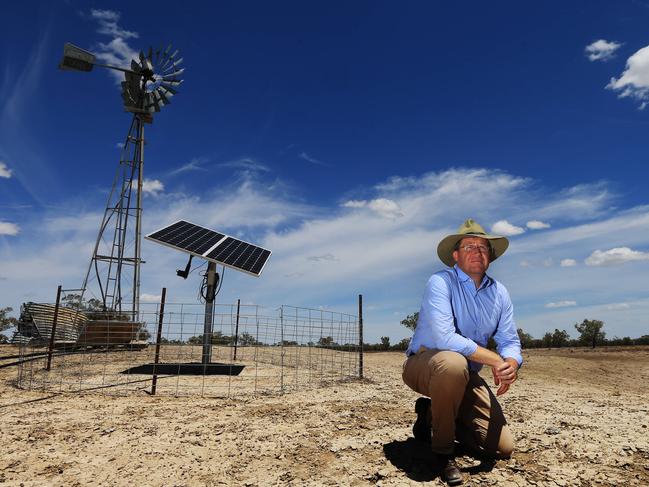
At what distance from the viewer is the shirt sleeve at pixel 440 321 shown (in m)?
3.61

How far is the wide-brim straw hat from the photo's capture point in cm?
411

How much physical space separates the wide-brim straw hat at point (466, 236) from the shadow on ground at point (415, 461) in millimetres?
2003

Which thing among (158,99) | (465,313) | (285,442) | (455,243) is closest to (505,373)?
(465,313)

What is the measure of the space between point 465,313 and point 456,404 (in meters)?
0.83

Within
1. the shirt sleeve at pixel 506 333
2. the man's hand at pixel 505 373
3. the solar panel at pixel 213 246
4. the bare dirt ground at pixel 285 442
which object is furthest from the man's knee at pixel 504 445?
the solar panel at pixel 213 246

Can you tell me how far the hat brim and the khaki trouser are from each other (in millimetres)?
1079

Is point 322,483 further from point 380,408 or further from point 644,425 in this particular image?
point 644,425

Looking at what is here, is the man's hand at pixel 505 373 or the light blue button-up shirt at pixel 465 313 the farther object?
the light blue button-up shirt at pixel 465 313

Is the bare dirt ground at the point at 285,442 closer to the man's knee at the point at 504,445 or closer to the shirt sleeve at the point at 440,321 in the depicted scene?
the man's knee at the point at 504,445

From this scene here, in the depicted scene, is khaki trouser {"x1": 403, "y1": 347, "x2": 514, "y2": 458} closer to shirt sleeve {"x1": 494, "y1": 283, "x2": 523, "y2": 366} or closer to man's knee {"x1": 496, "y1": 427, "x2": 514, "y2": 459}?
man's knee {"x1": 496, "y1": 427, "x2": 514, "y2": 459}

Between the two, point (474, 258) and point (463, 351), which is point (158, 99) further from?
point (463, 351)

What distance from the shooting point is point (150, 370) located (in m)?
12.6

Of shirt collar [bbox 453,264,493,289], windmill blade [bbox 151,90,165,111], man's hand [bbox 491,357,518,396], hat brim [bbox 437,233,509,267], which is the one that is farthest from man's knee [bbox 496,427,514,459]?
windmill blade [bbox 151,90,165,111]

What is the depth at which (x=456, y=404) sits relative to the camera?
11.9 ft
